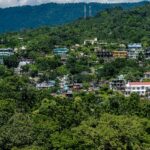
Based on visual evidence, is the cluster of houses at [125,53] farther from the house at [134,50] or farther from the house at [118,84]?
the house at [118,84]

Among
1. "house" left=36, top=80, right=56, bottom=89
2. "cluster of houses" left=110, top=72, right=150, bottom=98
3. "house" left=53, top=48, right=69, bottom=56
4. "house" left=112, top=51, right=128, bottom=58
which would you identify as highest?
"house" left=53, top=48, right=69, bottom=56

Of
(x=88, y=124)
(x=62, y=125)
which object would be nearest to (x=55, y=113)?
(x=62, y=125)

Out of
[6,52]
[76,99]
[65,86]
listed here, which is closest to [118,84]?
[65,86]

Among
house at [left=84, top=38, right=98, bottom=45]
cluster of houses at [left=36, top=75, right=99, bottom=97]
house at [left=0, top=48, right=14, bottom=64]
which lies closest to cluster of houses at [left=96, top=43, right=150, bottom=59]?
house at [left=84, top=38, right=98, bottom=45]

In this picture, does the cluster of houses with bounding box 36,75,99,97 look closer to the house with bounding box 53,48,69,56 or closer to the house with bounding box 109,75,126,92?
the house with bounding box 109,75,126,92

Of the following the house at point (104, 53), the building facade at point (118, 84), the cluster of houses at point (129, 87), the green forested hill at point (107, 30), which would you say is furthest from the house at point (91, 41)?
the building facade at point (118, 84)

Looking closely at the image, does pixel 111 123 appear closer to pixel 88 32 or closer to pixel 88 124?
pixel 88 124
